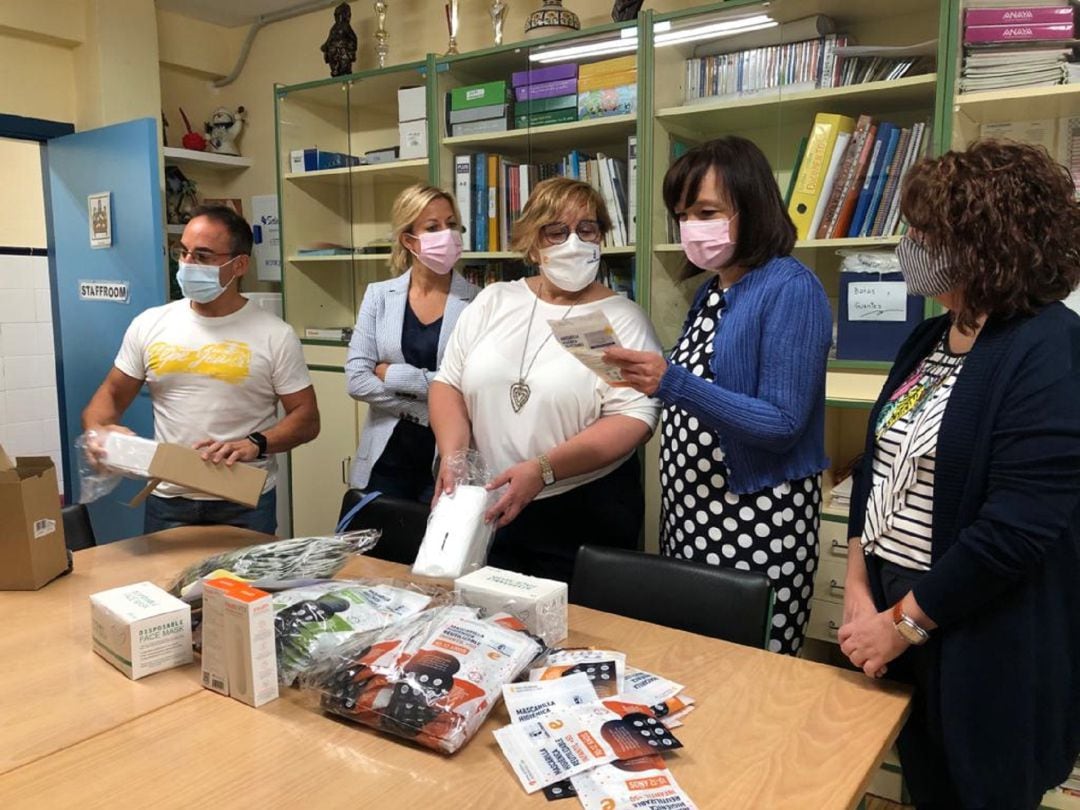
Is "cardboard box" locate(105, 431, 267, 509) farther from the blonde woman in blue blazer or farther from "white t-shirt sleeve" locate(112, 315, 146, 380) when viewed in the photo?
the blonde woman in blue blazer

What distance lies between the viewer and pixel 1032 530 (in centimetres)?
112

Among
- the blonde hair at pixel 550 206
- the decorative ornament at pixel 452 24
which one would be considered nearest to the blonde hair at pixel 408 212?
the blonde hair at pixel 550 206

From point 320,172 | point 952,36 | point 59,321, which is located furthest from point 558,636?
point 59,321

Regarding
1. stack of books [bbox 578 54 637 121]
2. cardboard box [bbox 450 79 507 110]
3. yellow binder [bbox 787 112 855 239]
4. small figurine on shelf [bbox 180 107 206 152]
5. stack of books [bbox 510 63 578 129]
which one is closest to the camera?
yellow binder [bbox 787 112 855 239]

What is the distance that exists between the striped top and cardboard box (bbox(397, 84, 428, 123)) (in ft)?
8.05

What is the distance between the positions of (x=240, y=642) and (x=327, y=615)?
5.4 inches

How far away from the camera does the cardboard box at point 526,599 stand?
1.38 metres

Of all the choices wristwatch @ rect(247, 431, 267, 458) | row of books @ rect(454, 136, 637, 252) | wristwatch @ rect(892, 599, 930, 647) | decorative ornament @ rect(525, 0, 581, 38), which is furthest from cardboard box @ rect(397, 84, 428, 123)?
wristwatch @ rect(892, 599, 930, 647)

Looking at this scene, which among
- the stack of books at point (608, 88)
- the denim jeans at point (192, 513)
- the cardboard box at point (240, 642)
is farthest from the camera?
the stack of books at point (608, 88)

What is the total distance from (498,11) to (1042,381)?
2.78 m

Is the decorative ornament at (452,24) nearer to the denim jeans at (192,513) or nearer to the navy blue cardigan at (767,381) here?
the denim jeans at (192,513)

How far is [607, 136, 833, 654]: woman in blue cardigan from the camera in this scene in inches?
63.6

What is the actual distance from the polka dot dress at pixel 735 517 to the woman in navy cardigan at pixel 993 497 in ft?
1.40

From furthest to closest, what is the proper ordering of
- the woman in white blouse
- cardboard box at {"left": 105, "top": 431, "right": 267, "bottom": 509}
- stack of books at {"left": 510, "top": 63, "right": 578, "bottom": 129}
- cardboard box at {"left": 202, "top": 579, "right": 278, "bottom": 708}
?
stack of books at {"left": 510, "top": 63, "right": 578, "bottom": 129}, the woman in white blouse, cardboard box at {"left": 105, "top": 431, "right": 267, "bottom": 509}, cardboard box at {"left": 202, "top": 579, "right": 278, "bottom": 708}
